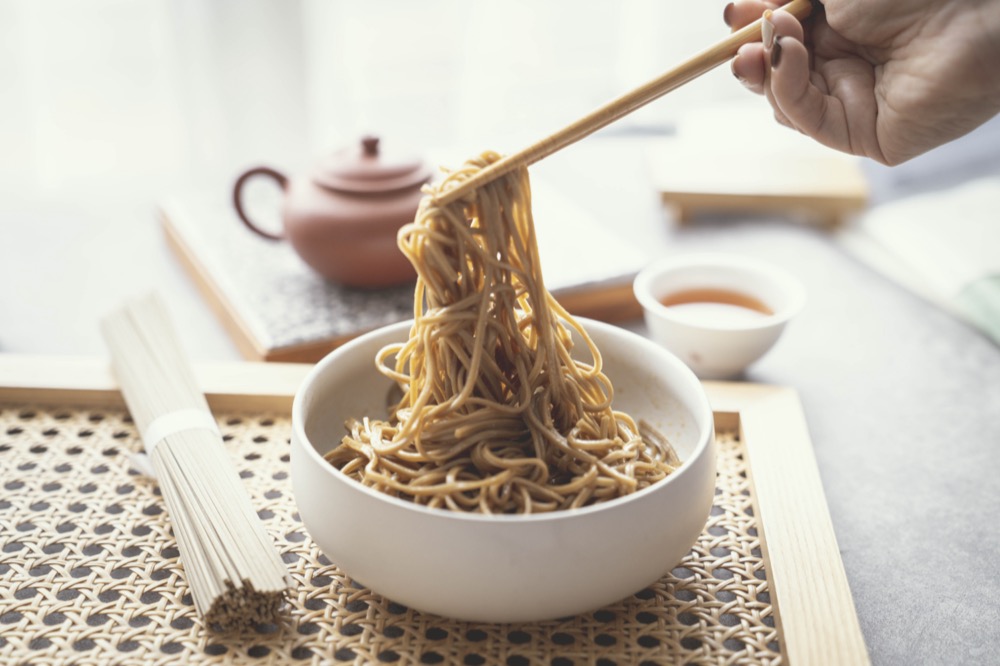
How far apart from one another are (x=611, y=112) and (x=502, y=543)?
385mm

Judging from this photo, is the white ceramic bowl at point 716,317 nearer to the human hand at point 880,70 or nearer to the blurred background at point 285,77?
the human hand at point 880,70

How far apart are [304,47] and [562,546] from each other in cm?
171

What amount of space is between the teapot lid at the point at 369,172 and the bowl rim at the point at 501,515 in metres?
0.46

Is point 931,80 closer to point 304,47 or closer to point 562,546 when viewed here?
point 562,546

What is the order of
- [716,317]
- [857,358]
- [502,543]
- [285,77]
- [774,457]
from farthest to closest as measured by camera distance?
[285,77] → [857,358] → [716,317] → [774,457] → [502,543]

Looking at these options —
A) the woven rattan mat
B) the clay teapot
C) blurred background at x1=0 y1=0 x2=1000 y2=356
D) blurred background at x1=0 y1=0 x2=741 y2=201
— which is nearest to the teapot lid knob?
the clay teapot

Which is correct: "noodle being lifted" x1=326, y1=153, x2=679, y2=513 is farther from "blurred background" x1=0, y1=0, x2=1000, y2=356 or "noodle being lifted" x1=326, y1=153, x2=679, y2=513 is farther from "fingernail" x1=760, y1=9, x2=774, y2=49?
"blurred background" x1=0, y1=0, x2=1000, y2=356

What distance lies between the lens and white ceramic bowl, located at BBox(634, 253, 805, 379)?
1.33 meters

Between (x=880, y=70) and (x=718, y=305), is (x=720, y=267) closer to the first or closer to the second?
(x=718, y=305)

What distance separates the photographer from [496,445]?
97 centimetres

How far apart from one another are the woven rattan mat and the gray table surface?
18 cm

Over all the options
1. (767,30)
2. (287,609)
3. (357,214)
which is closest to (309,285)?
(357,214)

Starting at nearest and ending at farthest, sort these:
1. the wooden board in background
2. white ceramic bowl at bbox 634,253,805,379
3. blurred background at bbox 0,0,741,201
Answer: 1. white ceramic bowl at bbox 634,253,805,379
2. the wooden board in background
3. blurred background at bbox 0,0,741,201

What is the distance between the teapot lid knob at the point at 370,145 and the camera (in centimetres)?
151
